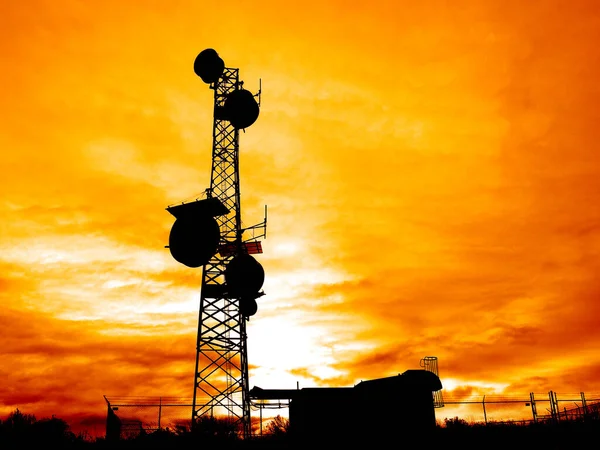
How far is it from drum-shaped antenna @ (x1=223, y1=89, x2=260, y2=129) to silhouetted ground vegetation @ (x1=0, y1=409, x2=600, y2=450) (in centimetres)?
2213

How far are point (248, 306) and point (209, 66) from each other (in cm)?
1854

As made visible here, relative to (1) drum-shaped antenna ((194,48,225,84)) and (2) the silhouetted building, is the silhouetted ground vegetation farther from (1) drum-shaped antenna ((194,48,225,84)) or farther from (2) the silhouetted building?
(1) drum-shaped antenna ((194,48,225,84))

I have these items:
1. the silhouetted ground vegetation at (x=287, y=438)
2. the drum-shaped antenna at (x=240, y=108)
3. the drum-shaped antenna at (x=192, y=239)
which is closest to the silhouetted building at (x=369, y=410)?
the silhouetted ground vegetation at (x=287, y=438)

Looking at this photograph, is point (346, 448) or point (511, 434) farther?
point (511, 434)

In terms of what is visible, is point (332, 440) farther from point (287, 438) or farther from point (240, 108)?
point (240, 108)

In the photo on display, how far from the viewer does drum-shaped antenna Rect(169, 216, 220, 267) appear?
33.5 m

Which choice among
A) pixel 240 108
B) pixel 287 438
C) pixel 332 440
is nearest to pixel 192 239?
pixel 240 108

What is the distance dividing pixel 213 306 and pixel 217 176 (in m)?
9.36

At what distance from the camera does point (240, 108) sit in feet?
128

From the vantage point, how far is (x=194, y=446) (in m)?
21.5

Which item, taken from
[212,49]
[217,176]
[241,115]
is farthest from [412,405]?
[212,49]

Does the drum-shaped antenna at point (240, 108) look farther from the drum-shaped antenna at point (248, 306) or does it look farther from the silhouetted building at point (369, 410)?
the silhouetted building at point (369, 410)

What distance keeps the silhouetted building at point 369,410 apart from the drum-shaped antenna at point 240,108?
21.6m

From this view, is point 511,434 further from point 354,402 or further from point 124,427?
point 124,427
